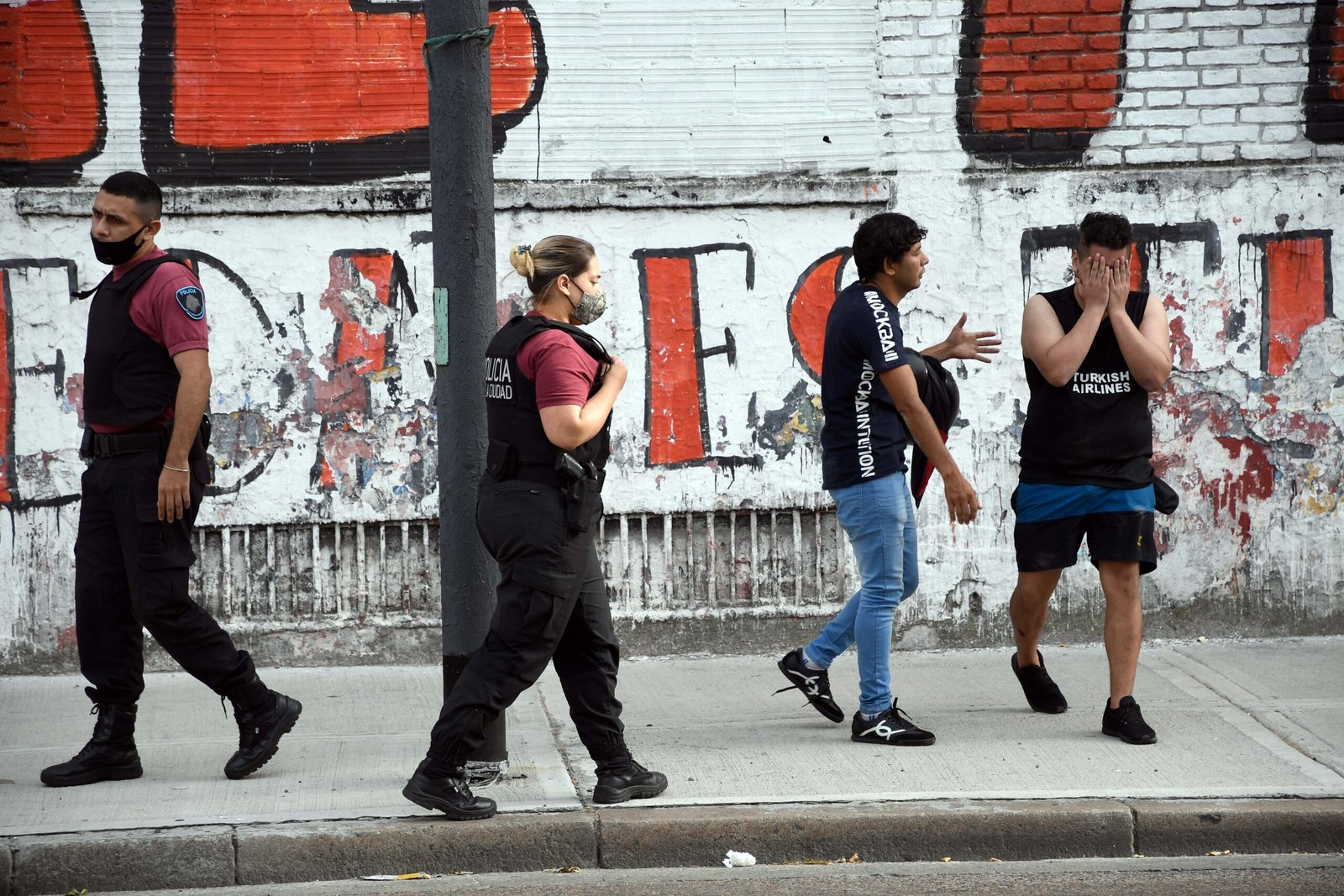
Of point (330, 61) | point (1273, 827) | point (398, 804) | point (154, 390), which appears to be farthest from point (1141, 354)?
point (330, 61)

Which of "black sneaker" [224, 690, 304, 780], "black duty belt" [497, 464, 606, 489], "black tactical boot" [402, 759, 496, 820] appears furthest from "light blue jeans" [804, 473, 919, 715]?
"black sneaker" [224, 690, 304, 780]

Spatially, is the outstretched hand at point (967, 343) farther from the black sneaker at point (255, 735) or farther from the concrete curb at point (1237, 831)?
the black sneaker at point (255, 735)

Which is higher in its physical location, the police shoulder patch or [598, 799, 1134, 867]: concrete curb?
the police shoulder patch

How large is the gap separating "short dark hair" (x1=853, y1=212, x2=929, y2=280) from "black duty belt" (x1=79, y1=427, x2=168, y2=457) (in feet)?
8.39

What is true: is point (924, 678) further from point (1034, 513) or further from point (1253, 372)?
point (1253, 372)

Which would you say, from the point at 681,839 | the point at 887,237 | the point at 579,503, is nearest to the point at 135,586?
the point at 579,503

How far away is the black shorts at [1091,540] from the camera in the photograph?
5098 mm

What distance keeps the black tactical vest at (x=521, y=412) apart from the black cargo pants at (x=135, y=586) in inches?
46.2

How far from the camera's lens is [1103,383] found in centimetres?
515

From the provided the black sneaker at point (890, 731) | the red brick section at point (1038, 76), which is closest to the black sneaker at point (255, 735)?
the black sneaker at point (890, 731)

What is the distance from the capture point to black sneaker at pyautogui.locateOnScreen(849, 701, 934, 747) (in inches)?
201

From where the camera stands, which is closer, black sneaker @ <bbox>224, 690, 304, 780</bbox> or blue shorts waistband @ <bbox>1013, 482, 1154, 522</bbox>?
black sneaker @ <bbox>224, 690, 304, 780</bbox>

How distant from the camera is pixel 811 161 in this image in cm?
668

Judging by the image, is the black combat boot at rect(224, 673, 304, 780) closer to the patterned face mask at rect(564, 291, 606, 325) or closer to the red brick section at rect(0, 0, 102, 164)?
the patterned face mask at rect(564, 291, 606, 325)
